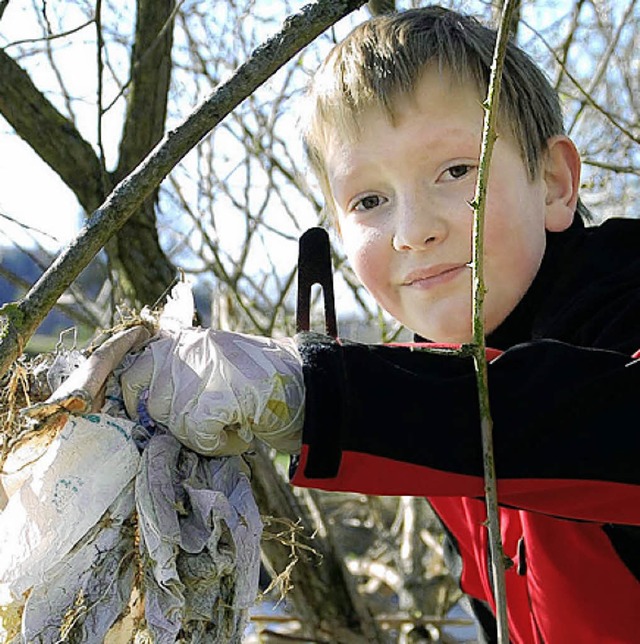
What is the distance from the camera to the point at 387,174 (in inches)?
49.6

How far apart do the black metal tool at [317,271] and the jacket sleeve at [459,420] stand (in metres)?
0.19

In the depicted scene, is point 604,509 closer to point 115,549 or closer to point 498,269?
point 498,269

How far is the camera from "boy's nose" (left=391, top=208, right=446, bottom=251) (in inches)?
48.4

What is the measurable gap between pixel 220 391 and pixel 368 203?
1.63 feet

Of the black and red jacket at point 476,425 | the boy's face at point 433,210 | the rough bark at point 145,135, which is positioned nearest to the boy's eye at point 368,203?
the boy's face at point 433,210

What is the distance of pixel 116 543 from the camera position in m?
0.89

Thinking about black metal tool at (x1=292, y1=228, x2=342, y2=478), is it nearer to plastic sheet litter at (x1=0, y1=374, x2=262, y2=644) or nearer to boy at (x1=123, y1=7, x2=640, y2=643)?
boy at (x1=123, y1=7, x2=640, y2=643)

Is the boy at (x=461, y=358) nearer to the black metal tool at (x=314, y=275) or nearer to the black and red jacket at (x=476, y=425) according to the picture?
the black and red jacket at (x=476, y=425)

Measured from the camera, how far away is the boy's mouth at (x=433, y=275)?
4.10 feet

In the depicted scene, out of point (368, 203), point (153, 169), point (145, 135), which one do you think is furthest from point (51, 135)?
point (153, 169)

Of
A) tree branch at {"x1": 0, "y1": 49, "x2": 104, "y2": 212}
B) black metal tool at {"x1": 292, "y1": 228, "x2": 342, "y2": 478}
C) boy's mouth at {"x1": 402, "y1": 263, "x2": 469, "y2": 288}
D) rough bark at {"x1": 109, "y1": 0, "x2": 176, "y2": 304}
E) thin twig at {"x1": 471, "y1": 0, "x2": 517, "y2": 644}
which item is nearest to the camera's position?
thin twig at {"x1": 471, "y1": 0, "x2": 517, "y2": 644}

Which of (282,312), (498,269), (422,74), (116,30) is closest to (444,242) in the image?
(498,269)

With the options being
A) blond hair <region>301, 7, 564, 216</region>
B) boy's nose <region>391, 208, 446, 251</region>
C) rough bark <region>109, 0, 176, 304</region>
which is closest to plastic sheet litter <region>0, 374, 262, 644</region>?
boy's nose <region>391, 208, 446, 251</region>

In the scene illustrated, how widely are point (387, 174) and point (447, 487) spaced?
17.8 inches
